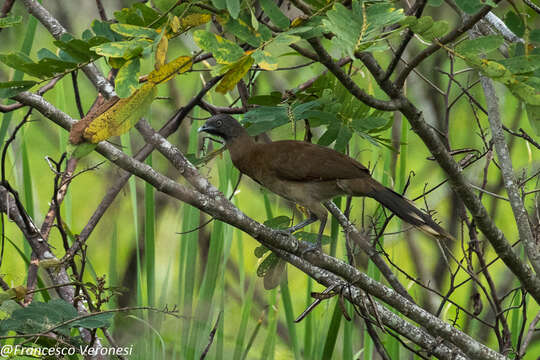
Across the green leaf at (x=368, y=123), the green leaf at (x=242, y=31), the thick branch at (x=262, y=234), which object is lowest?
the thick branch at (x=262, y=234)

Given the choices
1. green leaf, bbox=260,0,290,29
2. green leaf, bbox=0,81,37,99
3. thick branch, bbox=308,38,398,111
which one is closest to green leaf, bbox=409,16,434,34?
thick branch, bbox=308,38,398,111

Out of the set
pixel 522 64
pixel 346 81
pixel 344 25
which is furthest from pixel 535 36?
pixel 344 25

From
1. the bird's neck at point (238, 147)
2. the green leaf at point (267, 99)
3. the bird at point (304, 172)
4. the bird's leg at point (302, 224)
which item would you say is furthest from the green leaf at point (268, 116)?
the bird's neck at point (238, 147)

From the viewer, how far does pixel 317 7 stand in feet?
5.69

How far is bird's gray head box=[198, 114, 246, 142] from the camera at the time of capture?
303 centimetres

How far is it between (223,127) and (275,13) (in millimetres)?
1362

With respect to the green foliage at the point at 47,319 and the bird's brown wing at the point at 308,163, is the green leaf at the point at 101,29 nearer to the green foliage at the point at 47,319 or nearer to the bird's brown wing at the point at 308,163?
the green foliage at the point at 47,319

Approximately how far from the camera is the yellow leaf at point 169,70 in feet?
5.48

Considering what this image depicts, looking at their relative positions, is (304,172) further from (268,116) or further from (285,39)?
(285,39)

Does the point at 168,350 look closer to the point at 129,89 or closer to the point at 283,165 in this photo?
the point at 283,165

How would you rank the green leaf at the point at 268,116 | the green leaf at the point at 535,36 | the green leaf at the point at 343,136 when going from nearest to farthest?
the green leaf at the point at 535,36, the green leaf at the point at 268,116, the green leaf at the point at 343,136

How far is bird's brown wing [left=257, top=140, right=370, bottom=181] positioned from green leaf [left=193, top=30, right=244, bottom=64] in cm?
122

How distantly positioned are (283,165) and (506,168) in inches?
37.6

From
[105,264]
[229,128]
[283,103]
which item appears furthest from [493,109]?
[105,264]
